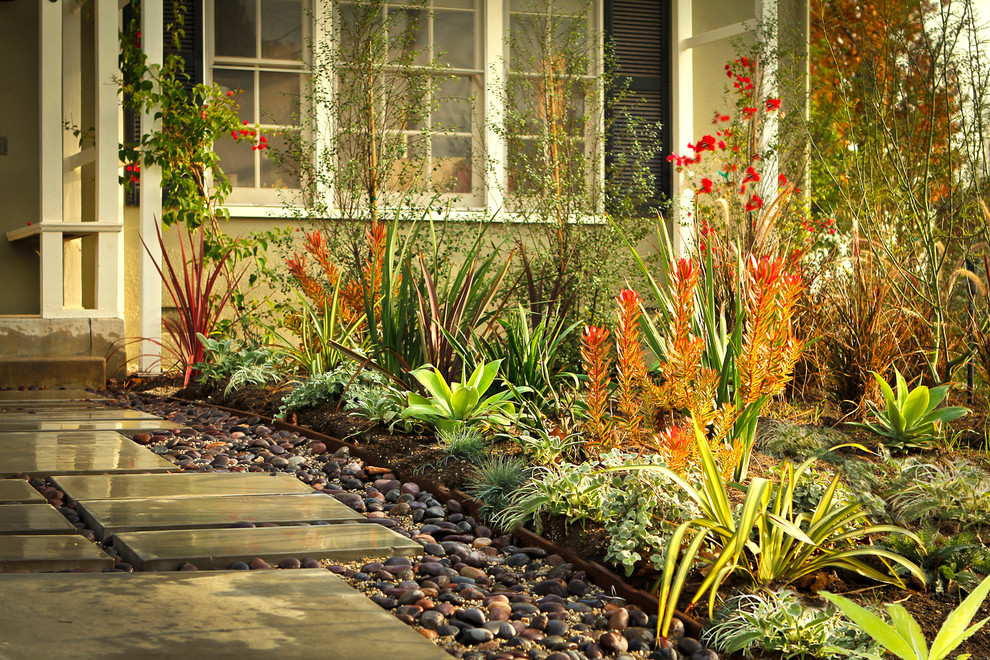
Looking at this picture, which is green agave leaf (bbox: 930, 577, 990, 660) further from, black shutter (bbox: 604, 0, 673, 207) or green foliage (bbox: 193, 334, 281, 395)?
black shutter (bbox: 604, 0, 673, 207)

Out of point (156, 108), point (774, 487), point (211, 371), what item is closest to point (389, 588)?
point (774, 487)

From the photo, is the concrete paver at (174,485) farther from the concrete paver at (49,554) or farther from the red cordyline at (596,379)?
the red cordyline at (596,379)

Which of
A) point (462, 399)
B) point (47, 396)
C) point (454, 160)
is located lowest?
point (47, 396)

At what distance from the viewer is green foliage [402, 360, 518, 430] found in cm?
307

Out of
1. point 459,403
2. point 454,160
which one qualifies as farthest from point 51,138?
point 459,403

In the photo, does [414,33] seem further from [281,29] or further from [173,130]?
[173,130]

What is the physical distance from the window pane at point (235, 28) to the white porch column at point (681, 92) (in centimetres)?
304

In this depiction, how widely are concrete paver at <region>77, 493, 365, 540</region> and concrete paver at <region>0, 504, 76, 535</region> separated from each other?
0.07 metres

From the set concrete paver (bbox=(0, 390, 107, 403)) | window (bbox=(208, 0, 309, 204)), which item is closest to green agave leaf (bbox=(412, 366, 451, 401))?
concrete paver (bbox=(0, 390, 107, 403))

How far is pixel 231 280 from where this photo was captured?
19.4ft

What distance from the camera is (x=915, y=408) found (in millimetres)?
3174

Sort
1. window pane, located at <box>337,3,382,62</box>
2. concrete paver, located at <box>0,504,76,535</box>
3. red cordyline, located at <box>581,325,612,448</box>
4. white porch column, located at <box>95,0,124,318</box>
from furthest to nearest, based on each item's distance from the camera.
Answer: window pane, located at <box>337,3,382,62</box> < white porch column, located at <box>95,0,124,318</box> < red cordyline, located at <box>581,325,612,448</box> < concrete paver, located at <box>0,504,76,535</box>

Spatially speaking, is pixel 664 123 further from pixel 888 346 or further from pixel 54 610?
pixel 54 610

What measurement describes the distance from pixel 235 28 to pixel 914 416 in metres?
5.25
